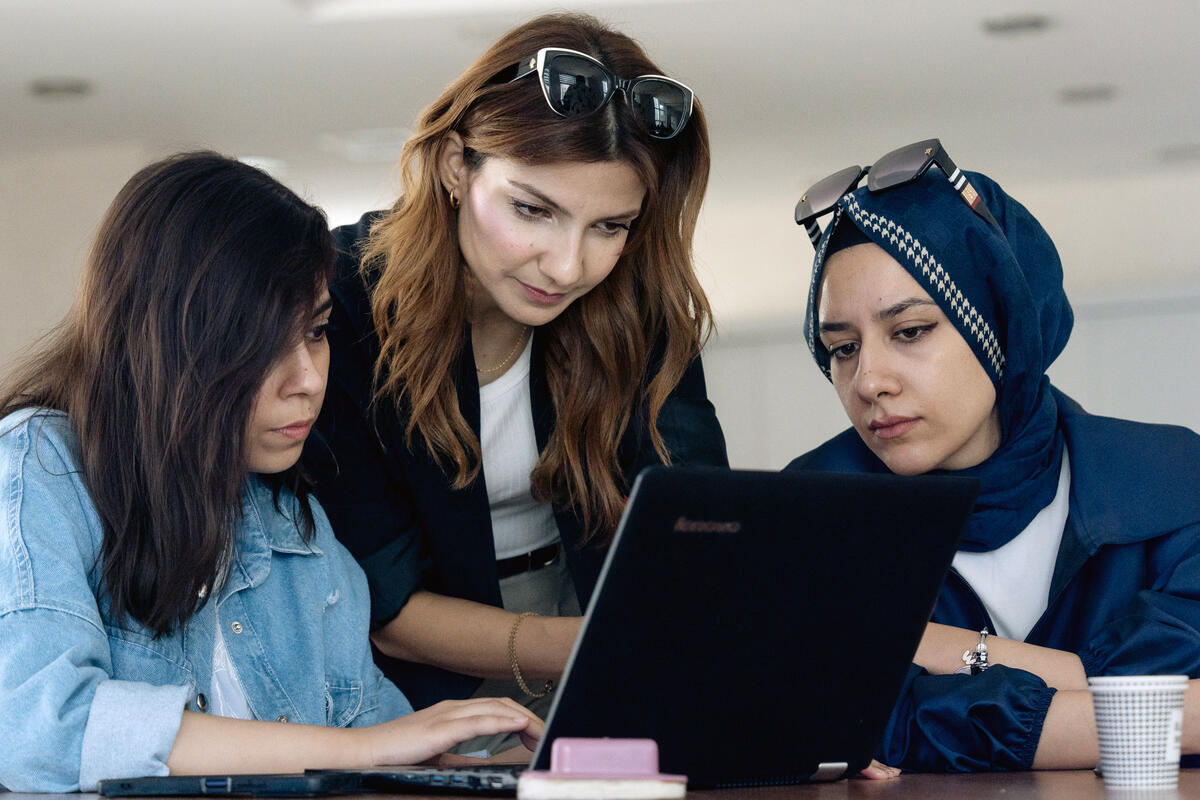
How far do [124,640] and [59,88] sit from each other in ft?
14.4

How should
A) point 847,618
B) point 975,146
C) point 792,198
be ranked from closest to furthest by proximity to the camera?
point 847,618 < point 975,146 < point 792,198

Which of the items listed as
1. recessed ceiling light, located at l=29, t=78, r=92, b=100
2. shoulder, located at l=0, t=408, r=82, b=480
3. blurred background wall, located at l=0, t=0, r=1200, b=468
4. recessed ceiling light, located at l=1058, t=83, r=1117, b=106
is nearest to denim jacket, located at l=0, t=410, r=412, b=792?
shoulder, located at l=0, t=408, r=82, b=480

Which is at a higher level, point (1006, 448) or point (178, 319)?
point (178, 319)

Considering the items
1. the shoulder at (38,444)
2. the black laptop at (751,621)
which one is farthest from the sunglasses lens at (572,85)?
the black laptop at (751,621)

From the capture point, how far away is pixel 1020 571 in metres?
1.65

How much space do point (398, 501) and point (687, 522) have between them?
1.01 meters

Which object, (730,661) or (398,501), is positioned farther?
(398,501)

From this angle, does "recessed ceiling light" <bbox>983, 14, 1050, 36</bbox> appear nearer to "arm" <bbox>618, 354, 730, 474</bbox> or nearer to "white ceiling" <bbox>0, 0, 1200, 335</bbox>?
"white ceiling" <bbox>0, 0, 1200, 335</bbox>

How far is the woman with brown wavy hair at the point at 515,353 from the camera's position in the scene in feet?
5.43

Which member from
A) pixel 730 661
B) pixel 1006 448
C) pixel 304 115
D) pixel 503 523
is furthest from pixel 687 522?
pixel 304 115

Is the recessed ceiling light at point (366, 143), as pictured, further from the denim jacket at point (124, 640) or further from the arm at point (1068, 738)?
the arm at point (1068, 738)

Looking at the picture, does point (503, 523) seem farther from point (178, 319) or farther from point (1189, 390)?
point (1189, 390)

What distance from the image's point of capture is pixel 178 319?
134 cm

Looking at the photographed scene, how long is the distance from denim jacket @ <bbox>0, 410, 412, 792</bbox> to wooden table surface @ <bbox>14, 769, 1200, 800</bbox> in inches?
2.1
